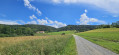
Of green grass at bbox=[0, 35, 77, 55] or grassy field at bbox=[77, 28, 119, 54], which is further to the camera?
grassy field at bbox=[77, 28, 119, 54]

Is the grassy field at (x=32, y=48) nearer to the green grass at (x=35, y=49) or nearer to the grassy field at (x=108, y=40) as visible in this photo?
the green grass at (x=35, y=49)

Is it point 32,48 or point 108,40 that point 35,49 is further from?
point 108,40

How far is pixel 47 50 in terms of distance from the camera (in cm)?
657

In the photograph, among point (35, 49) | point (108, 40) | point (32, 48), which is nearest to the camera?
point (35, 49)

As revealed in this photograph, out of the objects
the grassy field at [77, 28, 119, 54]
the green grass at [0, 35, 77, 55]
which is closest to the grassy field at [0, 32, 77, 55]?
the green grass at [0, 35, 77, 55]

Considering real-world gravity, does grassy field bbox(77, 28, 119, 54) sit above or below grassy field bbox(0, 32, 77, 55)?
below

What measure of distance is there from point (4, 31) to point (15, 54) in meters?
72.9

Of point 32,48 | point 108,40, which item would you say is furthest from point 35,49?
point 108,40

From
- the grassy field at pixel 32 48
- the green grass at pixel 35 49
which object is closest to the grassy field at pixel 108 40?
the grassy field at pixel 32 48

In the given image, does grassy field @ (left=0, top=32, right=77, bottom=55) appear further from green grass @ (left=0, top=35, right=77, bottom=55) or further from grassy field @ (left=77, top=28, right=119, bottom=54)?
grassy field @ (left=77, top=28, right=119, bottom=54)

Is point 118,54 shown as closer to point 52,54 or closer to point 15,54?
point 52,54

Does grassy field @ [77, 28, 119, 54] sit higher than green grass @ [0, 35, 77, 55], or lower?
lower

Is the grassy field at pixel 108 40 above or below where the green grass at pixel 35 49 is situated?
below

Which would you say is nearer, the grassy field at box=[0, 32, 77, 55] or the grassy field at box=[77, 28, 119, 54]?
the grassy field at box=[0, 32, 77, 55]
